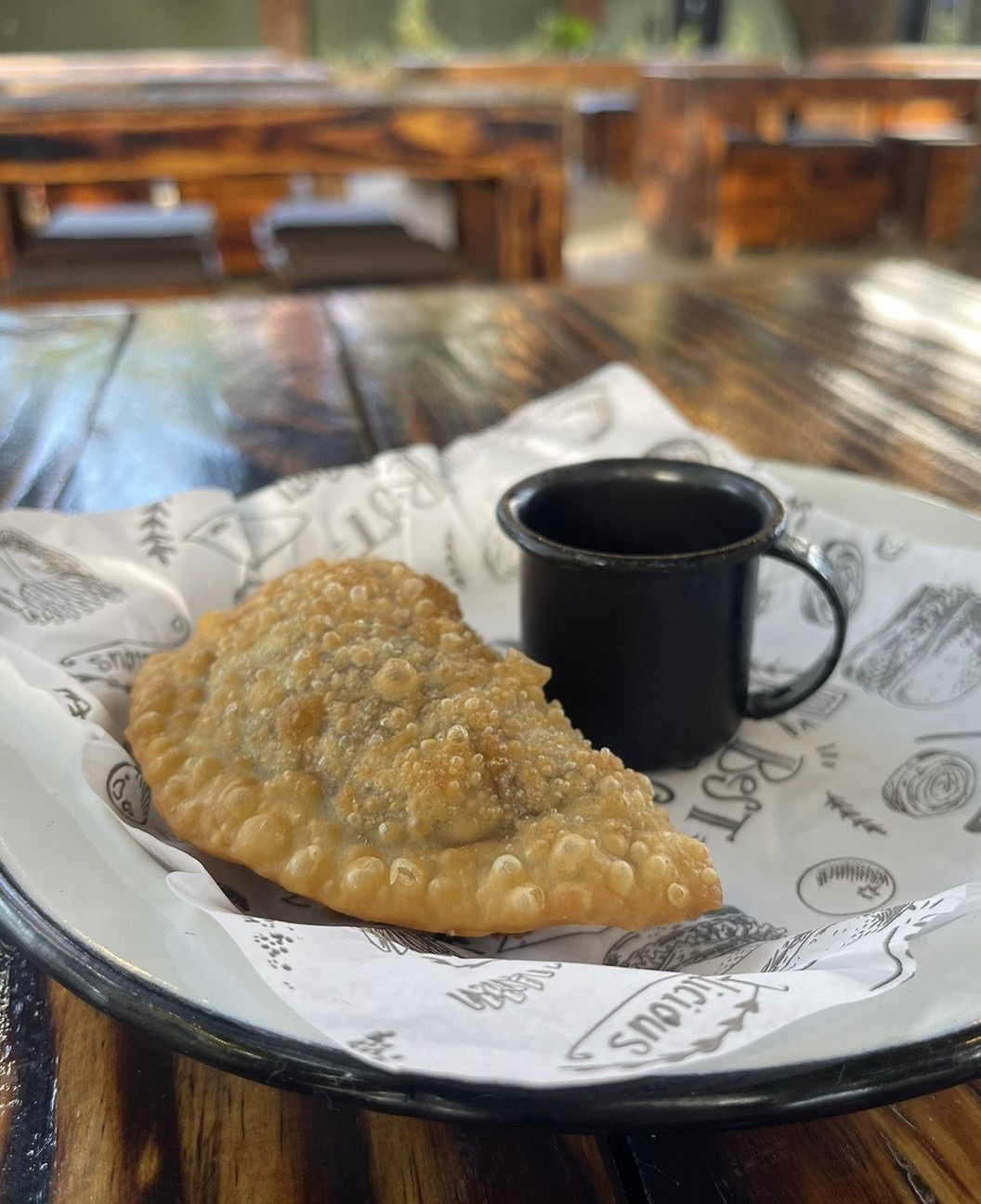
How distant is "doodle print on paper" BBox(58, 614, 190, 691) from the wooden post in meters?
11.5

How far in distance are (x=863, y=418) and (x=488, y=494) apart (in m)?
0.58

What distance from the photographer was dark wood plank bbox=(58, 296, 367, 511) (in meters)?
1.15

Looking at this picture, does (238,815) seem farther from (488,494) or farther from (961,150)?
(961,150)

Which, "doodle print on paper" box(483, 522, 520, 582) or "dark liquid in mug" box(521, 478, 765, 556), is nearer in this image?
"dark liquid in mug" box(521, 478, 765, 556)

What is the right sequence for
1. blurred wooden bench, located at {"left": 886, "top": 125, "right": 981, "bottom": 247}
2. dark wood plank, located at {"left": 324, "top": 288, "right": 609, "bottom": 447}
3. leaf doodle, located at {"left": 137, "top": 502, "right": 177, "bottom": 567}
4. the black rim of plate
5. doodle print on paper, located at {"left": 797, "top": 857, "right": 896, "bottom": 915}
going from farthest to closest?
blurred wooden bench, located at {"left": 886, "top": 125, "right": 981, "bottom": 247} < dark wood plank, located at {"left": 324, "top": 288, "right": 609, "bottom": 447} < leaf doodle, located at {"left": 137, "top": 502, "right": 177, "bottom": 567} < doodle print on paper, located at {"left": 797, "top": 857, "right": 896, "bottom": 915} < the black rim of plate

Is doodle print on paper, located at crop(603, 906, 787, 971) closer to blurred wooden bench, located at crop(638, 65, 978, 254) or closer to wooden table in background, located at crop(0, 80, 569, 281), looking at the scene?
wooden table in background, located at crop(0, 80, 569, 281)

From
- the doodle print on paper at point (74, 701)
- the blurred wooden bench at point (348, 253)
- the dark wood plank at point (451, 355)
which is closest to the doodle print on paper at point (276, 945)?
the doodle print on paper at point (74, 701)

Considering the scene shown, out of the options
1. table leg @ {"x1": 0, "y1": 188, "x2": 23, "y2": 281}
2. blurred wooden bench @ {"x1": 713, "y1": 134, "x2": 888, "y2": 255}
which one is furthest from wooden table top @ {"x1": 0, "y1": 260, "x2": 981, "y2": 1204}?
blurred wooden bench @ {"x1": 713, "y1": 134, "x2": 888, "y2": 255}

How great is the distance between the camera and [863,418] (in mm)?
1302

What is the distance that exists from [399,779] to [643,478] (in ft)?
1.07

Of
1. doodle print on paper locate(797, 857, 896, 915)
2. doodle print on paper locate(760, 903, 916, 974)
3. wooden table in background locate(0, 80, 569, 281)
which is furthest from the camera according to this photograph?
wooden table in background locate(0, 80, 569, 281)

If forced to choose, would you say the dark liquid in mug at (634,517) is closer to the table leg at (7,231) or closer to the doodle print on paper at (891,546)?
the doodle print on paper at (891,546)

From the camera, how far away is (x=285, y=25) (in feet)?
35.1

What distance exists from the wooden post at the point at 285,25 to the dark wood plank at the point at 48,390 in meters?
10.3
